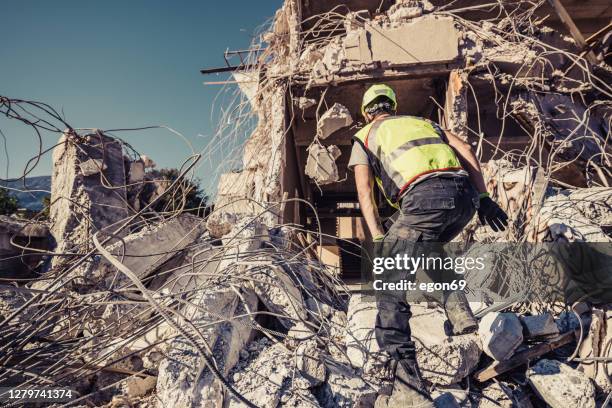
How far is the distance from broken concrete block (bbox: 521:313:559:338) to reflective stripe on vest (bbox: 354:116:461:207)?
3.76 ft

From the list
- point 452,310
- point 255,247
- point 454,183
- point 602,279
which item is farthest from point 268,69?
point 602,279

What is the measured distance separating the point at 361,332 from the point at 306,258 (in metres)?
0.83

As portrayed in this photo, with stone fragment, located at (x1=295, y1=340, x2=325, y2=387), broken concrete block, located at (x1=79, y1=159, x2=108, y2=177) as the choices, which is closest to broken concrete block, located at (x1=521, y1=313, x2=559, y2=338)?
stone fragment, located at (x1=295, y1=340, x2=325, y2=387)

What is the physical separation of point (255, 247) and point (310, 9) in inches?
152

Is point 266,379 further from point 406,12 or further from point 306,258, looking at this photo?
point 406,12

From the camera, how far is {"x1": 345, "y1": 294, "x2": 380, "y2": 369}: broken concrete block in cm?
202

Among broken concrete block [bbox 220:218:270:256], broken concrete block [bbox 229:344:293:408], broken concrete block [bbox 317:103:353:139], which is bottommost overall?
broken concrete block [bbox 229:344:293:408]

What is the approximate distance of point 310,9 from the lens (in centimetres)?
488

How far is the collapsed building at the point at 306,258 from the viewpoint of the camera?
1.83m

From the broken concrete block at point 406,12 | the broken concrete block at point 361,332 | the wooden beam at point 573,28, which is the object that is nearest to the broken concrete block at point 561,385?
the broken concrete block at point 361,332

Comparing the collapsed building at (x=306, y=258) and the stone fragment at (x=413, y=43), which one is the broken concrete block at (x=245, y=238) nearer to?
the collapsed building at (x=306, y=258)

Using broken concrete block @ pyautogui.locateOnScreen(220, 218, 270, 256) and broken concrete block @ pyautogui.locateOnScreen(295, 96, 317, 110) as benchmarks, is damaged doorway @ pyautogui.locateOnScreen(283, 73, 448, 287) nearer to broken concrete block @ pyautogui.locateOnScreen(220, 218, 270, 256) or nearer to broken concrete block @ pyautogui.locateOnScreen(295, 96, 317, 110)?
broken concrete block @ pyautogui.locateOnScreen(295, 96, 317, 110)

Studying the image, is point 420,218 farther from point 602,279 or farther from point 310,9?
point 310,9

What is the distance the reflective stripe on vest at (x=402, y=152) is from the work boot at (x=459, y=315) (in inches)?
28.2
